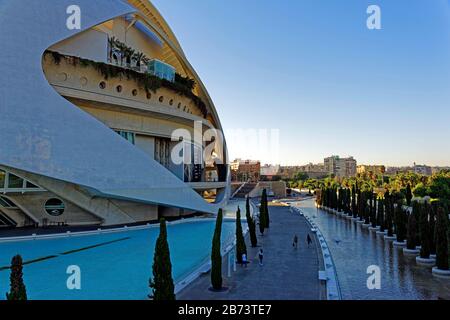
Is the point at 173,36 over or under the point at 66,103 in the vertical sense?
over

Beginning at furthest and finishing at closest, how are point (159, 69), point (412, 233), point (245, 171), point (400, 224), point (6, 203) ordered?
point (245, 171) → point (159, 69) → point (6, 203) → point (400, 224) → point (412, 233)

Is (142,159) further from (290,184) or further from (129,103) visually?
(290,184)

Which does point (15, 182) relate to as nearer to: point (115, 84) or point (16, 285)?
point (115, 84)

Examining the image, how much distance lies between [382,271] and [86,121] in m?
15.2

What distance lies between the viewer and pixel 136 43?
24.8m

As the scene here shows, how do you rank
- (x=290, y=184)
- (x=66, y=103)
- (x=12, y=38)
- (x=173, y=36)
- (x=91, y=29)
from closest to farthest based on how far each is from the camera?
(x=12, y=38) < (x=66, y=103) < (x=91, y=29) < (x=173, y=36) < (x=290, y=184)

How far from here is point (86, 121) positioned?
1673cm

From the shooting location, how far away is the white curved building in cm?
1524

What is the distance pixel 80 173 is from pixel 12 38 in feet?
23.5

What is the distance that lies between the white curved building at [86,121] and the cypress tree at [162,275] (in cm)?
1128

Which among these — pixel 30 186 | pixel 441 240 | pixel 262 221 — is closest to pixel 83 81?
pixel 30 186

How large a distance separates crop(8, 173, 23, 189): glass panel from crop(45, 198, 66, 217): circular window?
6.35 feet

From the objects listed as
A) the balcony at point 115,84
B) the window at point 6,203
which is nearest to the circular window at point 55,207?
the window at point 6,203
